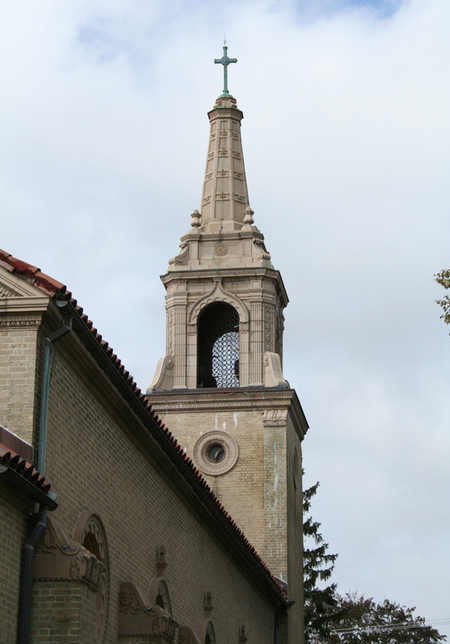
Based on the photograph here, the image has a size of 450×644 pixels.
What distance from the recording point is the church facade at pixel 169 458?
11.9 metres

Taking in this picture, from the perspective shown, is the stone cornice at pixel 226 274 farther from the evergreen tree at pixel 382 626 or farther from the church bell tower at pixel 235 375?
the evergreen tree at pixel 382 626

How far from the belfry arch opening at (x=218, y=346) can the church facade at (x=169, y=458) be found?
43 millimetres

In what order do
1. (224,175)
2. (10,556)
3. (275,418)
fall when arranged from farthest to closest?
(224,175)
(275,418)
(10,556)

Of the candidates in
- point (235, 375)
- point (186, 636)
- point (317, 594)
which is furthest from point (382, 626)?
point (186, 636)

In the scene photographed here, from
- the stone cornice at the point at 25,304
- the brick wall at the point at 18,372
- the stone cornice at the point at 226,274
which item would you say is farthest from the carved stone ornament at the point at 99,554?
the stone cornice at the point at 226,274

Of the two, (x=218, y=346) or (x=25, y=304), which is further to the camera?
(x=218, y=346)

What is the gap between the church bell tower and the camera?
31.0m

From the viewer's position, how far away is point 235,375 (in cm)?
3316

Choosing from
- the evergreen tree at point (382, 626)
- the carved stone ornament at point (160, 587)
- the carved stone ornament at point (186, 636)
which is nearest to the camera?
the carved stone ornament at point (160, 587)

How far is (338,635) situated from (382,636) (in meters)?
3.06

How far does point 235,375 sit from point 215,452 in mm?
2636

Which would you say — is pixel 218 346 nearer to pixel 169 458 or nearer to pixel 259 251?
pixel 259 251

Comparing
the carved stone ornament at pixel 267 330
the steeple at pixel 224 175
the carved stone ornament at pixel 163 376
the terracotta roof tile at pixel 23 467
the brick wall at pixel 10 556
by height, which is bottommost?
the brick wall at pixel 10 556

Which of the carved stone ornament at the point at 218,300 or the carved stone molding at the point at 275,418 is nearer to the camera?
the carved stone molding at the point at 275,418
